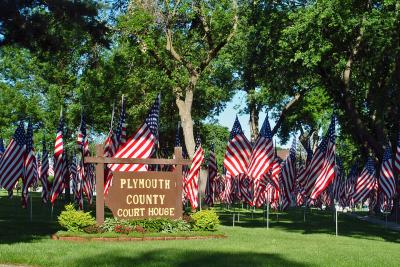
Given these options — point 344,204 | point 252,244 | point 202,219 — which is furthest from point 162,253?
point 344,204

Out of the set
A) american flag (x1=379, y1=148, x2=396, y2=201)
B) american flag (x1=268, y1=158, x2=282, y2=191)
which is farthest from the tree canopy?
american flag (x1=268, y1=158, x2=282, y2=191)

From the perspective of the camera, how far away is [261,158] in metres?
24.9

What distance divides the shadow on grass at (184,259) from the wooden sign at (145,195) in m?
5.13

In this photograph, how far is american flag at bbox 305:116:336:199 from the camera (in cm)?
2430

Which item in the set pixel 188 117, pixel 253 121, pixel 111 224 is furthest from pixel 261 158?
pixel 253 121

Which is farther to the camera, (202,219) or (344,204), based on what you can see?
(344,204)

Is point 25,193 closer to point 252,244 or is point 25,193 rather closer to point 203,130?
point 252,244

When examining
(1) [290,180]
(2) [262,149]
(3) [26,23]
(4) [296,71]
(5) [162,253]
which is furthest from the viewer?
(1) [290,180]

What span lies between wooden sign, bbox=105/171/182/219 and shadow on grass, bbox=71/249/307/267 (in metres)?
5.13

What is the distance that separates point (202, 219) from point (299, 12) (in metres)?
9.21

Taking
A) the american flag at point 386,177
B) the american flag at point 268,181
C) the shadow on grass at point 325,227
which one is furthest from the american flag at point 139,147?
the american flag at point 386,177

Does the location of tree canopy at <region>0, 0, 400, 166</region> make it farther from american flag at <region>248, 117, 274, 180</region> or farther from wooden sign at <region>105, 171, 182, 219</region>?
wooden sign at <region>105, 171, 182, 219</region>

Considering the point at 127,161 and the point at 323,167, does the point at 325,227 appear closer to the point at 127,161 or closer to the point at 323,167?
the point at 323,167

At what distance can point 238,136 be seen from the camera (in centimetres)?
2547
